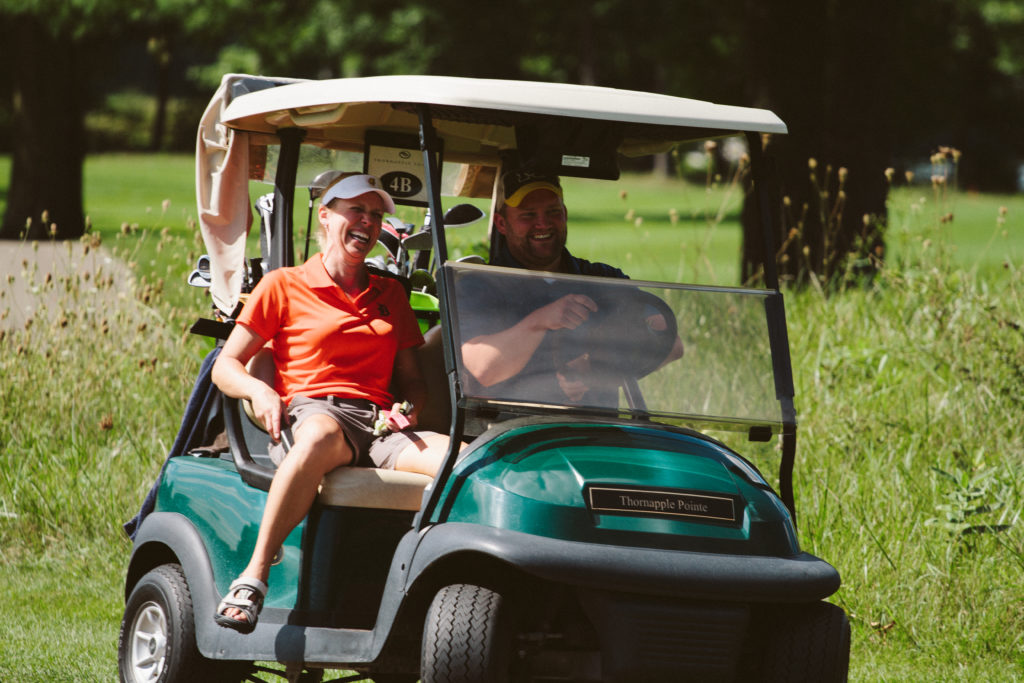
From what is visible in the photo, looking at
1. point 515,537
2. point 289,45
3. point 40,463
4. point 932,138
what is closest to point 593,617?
point 515,537

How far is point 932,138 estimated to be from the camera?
4356 cm

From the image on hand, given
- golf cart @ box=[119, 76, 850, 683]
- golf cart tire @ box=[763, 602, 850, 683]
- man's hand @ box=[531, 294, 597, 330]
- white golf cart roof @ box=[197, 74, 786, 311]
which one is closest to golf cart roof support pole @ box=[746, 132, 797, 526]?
golf cart @ box=[119, 76, 850, 683]

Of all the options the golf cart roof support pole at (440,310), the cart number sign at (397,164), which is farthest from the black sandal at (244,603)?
the cart number sign at (397,164)

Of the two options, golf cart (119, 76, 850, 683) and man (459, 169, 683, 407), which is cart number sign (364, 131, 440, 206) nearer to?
golf cart (119, 76, 850, 683)

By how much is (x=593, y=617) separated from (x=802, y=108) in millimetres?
7878

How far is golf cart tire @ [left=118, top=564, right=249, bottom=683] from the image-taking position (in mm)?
3838

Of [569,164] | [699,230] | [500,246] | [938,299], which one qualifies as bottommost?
[699,230]

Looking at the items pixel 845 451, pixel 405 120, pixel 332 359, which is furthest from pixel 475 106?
pixel 845 451

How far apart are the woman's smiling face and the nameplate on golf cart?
4.02ft

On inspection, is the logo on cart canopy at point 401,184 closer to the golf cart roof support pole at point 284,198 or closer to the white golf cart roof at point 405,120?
the white golf cart roof at point 405,120

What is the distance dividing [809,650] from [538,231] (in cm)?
153

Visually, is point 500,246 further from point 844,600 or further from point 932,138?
point 932,138

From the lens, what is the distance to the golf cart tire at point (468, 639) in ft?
10.0

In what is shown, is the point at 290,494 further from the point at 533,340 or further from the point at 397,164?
the point at 397,164
